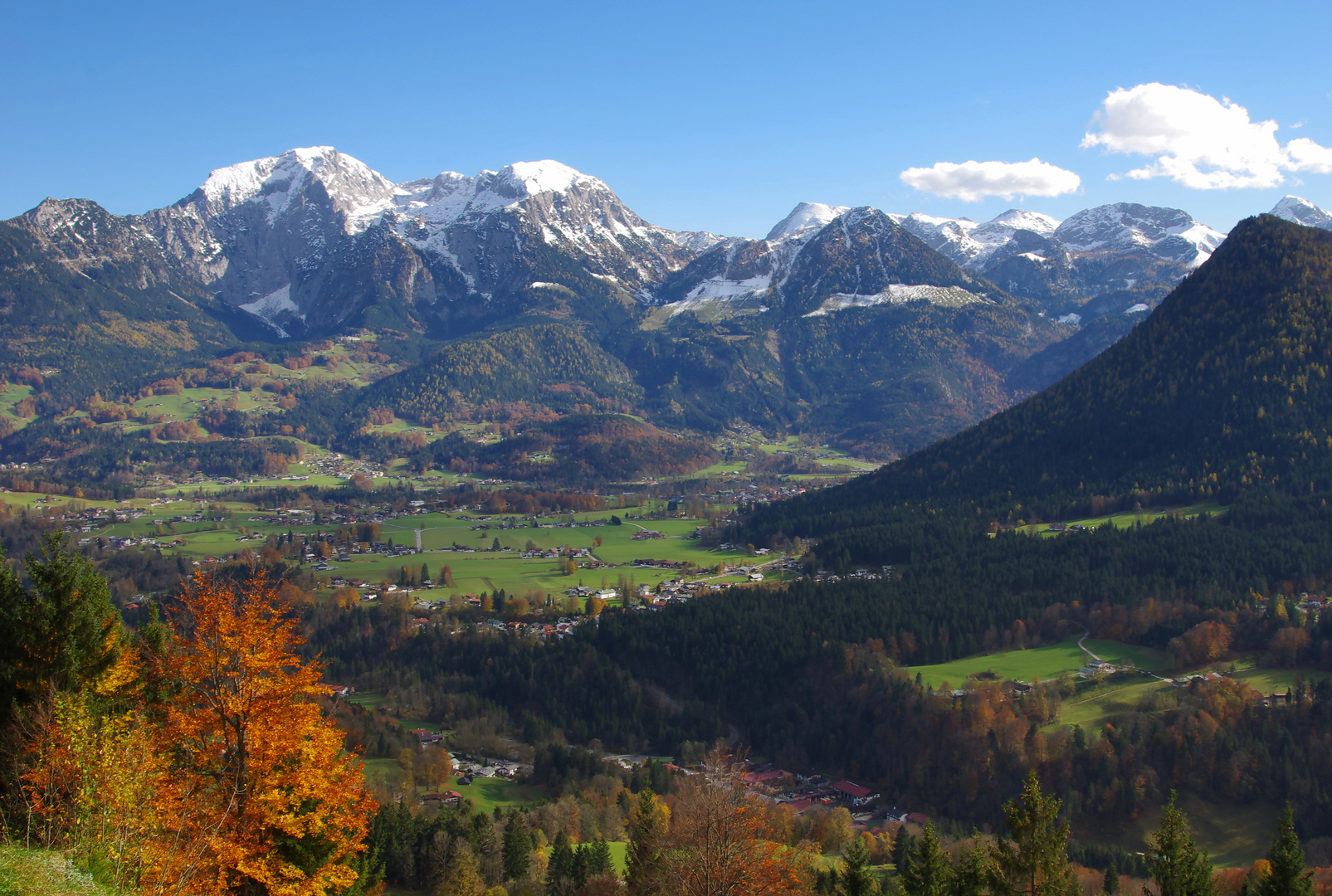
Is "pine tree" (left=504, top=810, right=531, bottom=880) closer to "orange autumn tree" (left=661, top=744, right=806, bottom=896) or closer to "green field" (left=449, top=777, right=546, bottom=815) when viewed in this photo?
"green field" (left=449, top=777, right=546, bottom=815)

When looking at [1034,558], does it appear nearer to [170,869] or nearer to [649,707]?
[649,707]

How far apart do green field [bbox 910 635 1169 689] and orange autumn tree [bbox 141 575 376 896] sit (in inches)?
2574

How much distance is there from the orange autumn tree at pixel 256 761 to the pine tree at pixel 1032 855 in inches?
824

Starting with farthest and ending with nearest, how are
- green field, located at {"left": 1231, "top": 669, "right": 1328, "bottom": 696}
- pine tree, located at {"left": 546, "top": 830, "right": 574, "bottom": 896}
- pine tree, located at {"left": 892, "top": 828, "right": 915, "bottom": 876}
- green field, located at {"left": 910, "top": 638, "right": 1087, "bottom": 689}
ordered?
1. green field, located at {"left": 910, "top": 638, "right": 1087, "bottom": 689}
2. green field, located at {"left": 1231, "top": 669, "right": 1328, "bottom": 696}
3. pine tree, located at {"left": 892, "top": 828, "right": 915, "bottom": 876}
4. pine tree, located at {"left": 546, "top": 830, "right": 574, "bottom": 896}

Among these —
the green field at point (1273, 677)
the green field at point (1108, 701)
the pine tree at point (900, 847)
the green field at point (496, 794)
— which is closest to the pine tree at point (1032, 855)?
the pine tree at point (900, 847)

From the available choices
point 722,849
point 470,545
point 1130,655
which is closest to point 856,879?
point 722,849

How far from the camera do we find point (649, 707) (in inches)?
3423

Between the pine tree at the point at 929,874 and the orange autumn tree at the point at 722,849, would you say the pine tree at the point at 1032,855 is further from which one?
the orange autumn tree at the point at 722,849

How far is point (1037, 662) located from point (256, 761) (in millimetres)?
75129

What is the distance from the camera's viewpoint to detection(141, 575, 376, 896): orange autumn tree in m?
24.0

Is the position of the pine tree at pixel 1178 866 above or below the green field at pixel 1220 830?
above

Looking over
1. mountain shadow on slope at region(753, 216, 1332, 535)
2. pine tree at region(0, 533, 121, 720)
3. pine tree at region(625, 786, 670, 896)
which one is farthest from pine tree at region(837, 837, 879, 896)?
mountain shadow on slope at region(753, 216, 1332, 535)

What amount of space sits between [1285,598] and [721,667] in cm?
5437

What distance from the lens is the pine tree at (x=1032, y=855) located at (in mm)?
29500
